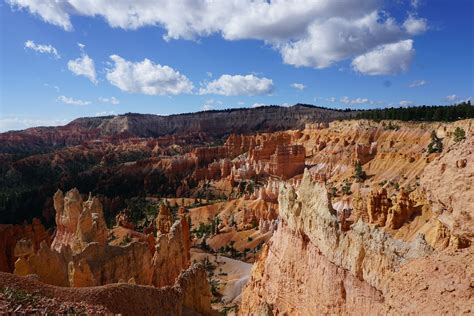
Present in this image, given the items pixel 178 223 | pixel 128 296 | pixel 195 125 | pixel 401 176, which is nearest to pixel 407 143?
pixel 401 176

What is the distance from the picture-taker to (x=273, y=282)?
18.0 m

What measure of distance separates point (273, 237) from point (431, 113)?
72.1 meters

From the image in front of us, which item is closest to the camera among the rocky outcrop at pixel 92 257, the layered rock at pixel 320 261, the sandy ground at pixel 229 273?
the layered rock at pixel 320 261

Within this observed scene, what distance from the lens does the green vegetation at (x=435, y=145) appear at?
60.1 metres

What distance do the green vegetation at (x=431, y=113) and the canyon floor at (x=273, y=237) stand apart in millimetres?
4001

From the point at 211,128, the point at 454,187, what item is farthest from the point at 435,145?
the point at 211,128

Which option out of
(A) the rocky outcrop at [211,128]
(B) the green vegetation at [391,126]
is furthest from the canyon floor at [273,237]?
(A) the rocky outcrop at [211,128]

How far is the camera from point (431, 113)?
79750 millimetres

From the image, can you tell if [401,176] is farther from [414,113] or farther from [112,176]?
[112,176]

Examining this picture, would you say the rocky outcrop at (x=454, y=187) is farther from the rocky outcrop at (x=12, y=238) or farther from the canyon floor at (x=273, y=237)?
the rocky outcrop at (x=12, y=238)

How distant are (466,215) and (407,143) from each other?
68875 mm

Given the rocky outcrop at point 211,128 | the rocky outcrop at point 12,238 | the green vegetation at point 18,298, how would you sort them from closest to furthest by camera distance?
the green vegetation at point 18,298 → the rocky outcrop at point 12,238 → the rocky outcrop at point 211,128

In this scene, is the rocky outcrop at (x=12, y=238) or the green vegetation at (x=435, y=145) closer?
the rocky outcrop at (x=12, y=238)

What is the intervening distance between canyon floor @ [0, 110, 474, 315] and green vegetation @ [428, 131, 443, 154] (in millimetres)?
706
